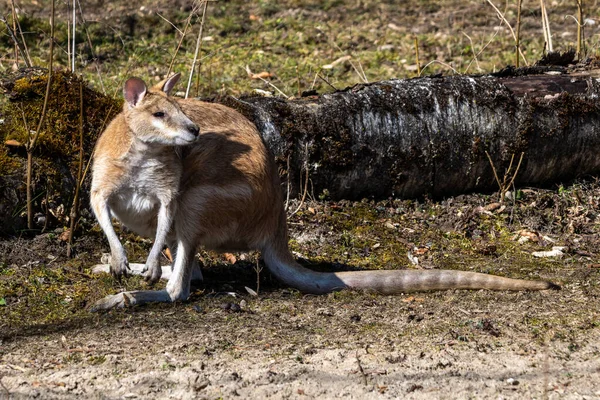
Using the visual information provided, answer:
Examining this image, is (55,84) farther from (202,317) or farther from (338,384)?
(338,384)

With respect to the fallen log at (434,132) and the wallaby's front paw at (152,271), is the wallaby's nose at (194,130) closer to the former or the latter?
the wallaby's front paw at (152,271)

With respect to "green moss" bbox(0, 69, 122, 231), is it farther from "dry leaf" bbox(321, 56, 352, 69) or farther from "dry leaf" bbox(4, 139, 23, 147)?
"dry leaf" bbox(321, 56, 352, 69)

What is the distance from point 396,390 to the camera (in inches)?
133

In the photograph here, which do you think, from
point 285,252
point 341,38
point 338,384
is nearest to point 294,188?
point 285,252

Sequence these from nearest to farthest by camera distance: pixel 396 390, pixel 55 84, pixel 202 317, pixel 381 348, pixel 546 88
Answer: pixel 396 390, pixel 381 348, pixel 202 317, pixel 55 84, pixel 546 88

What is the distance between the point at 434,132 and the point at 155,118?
2.40 metres

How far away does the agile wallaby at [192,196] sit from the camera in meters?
4.33

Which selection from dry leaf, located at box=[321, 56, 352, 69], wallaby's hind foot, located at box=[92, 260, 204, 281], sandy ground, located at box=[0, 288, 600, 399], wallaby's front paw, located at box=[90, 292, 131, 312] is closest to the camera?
Result: sandy ground, located at box=[0, 288, 600, 399]

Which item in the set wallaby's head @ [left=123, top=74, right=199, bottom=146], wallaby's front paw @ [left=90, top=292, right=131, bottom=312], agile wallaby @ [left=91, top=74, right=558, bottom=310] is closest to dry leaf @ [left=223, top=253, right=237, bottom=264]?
agile wallaby @ [left=91, top=74, right=558, bottom=310]

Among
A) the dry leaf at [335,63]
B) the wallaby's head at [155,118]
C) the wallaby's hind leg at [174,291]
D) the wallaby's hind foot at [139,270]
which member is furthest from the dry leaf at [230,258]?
the dry leaf at [335,63]

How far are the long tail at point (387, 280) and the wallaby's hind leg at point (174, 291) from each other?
1.60ft

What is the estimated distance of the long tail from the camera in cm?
453

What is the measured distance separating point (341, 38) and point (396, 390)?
254 inches

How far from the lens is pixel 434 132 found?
601cm
